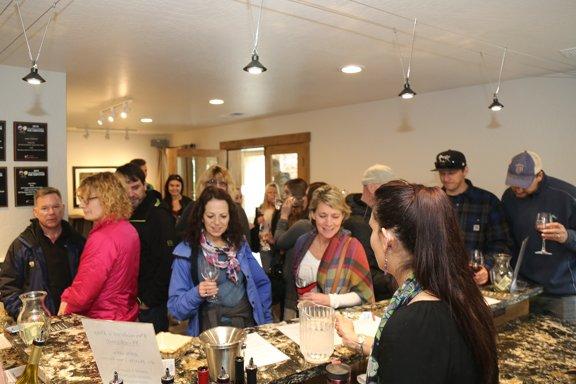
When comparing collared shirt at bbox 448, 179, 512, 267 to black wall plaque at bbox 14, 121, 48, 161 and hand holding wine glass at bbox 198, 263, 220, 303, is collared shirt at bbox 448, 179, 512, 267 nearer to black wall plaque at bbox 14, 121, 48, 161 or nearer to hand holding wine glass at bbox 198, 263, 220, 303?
hand holding wine glass at bbox 198, 263, 220, 303

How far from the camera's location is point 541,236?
2557mm

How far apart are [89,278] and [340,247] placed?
4.03 feet

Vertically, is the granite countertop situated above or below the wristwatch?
below

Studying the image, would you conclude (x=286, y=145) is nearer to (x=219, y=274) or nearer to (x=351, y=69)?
(x=351, y=69)

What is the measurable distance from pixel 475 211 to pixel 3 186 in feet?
11.2

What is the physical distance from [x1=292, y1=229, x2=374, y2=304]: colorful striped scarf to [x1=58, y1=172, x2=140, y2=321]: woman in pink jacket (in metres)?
0.97

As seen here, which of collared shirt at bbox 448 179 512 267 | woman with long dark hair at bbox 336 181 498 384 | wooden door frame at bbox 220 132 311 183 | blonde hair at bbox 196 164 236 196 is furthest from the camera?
wooden door frame at bbox 220 132 311 183

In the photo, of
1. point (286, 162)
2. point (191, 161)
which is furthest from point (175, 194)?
point (191, 161)

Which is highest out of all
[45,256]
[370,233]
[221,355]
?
[370,233]

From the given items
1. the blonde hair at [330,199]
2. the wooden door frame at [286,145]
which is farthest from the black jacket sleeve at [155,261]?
the wooden door frame at [286,145]

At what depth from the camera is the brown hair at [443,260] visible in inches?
38.8

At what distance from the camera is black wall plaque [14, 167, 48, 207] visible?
320 centimetres

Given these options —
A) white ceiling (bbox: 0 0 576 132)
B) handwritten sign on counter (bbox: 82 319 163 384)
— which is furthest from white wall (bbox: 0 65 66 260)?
handwritten sign on counter (bbox: 82 319 163 384)

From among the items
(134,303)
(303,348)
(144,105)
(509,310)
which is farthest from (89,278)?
(144,105)
